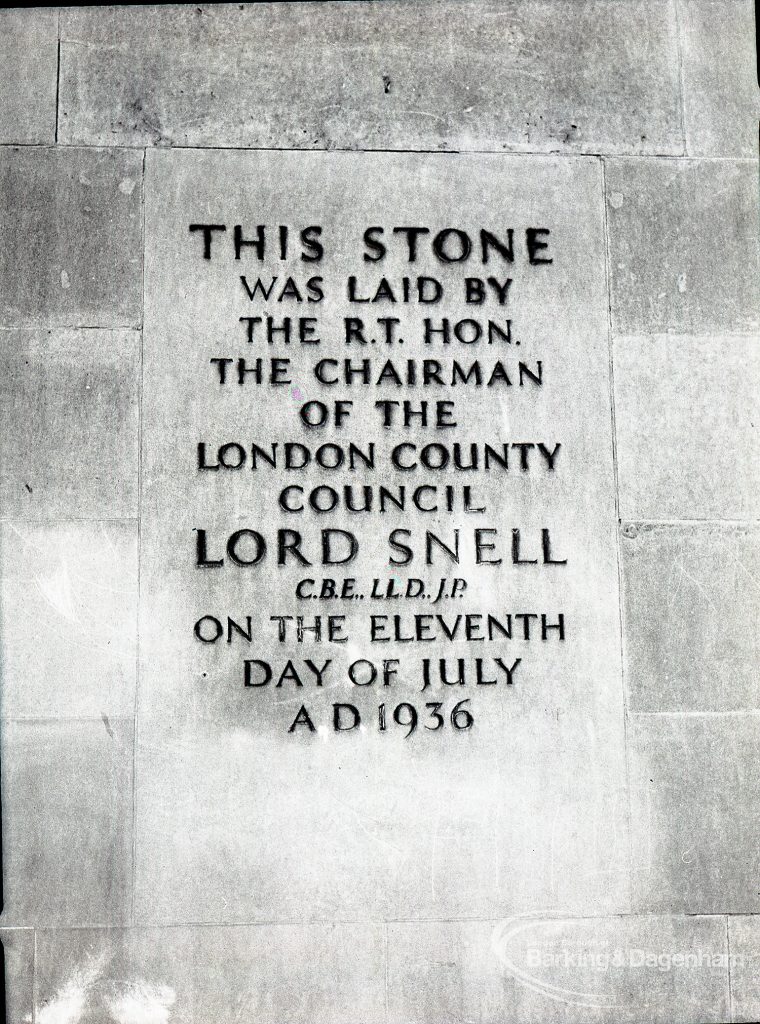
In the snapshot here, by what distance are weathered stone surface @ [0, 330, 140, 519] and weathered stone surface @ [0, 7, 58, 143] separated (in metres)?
1.24

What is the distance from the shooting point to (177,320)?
6238 millimetres

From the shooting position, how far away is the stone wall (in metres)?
5.89

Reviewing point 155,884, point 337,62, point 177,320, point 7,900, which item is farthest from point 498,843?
point 337,62

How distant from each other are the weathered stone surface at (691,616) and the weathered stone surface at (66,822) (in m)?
2.93

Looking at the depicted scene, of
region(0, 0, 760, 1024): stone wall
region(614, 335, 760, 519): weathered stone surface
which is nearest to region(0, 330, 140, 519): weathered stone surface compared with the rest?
region(0, 0, 760, 1024): stone wall

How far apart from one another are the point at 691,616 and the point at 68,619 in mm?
3534

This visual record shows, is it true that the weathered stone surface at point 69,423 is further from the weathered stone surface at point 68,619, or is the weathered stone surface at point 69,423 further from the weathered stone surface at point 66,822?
the weathered stone surface at point 66,822

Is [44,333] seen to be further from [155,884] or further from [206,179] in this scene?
[155,884]

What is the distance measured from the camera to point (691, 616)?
622cm

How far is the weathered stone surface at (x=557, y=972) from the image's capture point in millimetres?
5902

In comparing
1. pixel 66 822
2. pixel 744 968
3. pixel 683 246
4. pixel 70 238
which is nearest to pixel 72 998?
pixel 66 822

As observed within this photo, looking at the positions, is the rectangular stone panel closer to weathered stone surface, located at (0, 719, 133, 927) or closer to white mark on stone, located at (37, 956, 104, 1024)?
weathered stone surface, located at (0, 719, 133, 927)

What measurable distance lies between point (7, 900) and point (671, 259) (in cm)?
525

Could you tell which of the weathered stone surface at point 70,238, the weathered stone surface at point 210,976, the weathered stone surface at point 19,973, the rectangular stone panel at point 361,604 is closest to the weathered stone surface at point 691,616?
the rectangular stone panel at point 361,604
